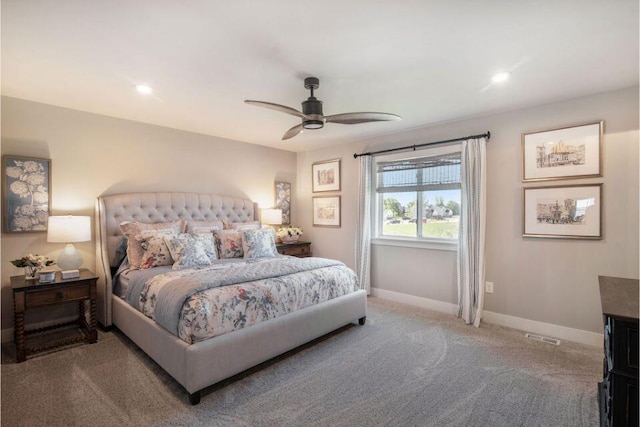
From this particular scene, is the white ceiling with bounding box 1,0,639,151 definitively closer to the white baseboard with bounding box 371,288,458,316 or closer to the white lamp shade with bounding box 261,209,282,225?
the white lamp shade with bounding box 261,209,282,225

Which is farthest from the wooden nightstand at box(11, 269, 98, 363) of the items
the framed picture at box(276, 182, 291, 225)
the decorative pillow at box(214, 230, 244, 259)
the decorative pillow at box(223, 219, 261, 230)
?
the framed picture at box(276, 182, 291, 225)

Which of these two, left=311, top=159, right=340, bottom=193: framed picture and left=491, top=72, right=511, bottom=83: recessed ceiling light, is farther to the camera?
left=311, top=159, right=340, bottom=193: framed picture

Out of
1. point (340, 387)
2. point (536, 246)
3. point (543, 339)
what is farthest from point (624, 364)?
point (536, 246)

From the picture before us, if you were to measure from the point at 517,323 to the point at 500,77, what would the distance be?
8.66 feet

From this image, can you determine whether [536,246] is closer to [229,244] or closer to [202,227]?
[229,244]

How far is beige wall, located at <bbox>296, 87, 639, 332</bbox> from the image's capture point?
2.87m

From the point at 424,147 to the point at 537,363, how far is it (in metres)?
2.71

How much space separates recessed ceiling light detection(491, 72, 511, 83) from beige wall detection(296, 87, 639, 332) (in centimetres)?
98

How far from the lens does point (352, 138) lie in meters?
4.79

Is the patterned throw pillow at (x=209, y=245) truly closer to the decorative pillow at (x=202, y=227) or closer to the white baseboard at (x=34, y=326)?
the decorative pillow at (x=202, y=227)

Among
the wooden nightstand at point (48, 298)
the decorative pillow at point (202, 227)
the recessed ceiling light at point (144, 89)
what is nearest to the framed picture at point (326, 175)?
the decorative pillow at point (202, 227)

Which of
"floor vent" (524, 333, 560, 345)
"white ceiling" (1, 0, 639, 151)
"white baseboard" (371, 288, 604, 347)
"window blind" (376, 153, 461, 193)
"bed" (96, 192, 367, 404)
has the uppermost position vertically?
"white ceiling" (1, 0, 639, 151)

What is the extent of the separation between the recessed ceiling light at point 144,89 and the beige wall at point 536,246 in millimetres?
3055

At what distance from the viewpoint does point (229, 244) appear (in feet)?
12.8
